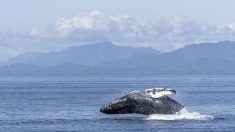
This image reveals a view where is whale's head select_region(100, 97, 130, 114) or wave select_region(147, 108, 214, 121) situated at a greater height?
whale's head select_region(100, 97, 130, 114)

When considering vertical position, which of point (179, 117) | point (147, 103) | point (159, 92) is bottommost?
point (179, 117)

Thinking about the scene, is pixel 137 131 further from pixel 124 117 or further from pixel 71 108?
pixel 71 108

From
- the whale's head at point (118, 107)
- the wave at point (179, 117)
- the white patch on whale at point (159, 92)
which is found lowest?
the wave at point (179, 117)

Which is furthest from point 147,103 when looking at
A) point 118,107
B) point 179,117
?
point 179,117

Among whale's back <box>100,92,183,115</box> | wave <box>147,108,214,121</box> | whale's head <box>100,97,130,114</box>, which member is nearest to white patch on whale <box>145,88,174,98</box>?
whale's back <box>100,92,183,115</box>

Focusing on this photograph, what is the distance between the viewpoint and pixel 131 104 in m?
76.8

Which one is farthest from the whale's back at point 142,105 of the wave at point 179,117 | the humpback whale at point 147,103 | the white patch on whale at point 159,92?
the wave at point 179,117

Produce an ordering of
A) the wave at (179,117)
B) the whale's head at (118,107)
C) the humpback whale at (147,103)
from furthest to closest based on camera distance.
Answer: the whale's head at (118,107), the humpback whale at (147,103), the wave at (179,117)

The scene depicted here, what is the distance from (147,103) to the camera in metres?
76.2

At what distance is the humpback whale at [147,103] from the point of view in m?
76.1

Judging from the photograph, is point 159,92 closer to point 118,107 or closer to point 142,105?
point 142,105

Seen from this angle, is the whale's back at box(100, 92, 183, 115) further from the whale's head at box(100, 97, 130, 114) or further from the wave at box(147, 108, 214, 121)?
the wave at box(147, 108, 214, 121)

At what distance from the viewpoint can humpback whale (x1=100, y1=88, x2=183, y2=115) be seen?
A: 250 ft

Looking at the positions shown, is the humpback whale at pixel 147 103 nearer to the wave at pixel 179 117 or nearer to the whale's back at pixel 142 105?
the whale's back at pixel 142 105
